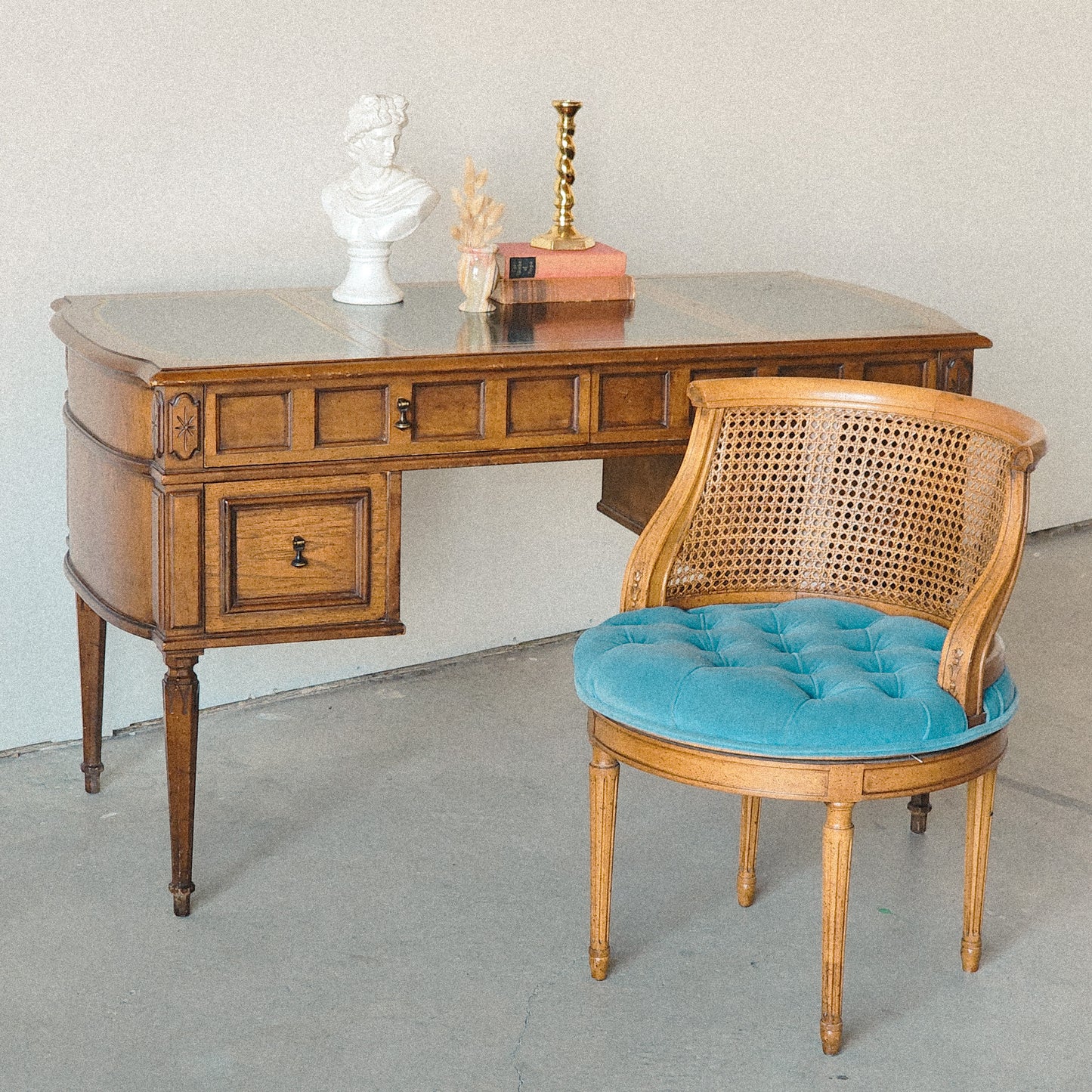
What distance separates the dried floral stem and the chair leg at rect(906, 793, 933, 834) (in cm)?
125

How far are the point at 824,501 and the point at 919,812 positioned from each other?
26.9 inches

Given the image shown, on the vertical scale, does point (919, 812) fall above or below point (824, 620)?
below

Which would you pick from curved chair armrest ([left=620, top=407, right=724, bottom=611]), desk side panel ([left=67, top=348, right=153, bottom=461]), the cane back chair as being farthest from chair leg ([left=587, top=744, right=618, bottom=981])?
desk side panel ([left=67, top=348, right=153, bottom=461])

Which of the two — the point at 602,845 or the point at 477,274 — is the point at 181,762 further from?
the point at 477,274

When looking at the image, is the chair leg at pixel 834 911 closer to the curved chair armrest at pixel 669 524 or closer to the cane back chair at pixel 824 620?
the cane back chair at pixel 824 620

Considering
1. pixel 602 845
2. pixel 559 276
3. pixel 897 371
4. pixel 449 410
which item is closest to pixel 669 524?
pixel 449 410

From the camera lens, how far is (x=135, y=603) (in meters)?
2.53

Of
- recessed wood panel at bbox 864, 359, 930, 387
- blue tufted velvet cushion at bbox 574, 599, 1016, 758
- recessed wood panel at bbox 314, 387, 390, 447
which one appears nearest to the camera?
blue tufted velvet cushion at bbox 574, 599, 1016, 758

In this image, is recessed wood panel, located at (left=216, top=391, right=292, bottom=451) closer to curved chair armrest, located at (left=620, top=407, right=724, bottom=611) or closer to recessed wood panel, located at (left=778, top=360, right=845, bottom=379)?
curved chair armrest, located at (left=620, top=407, right=724, bottom=611)

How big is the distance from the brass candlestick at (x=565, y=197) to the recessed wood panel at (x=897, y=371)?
0.60 metres

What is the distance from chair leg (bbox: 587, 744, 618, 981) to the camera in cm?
232

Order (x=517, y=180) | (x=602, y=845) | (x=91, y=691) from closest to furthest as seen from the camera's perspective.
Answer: (x=602, y=845) → (x=91, y=691) → (x=517, y=180)

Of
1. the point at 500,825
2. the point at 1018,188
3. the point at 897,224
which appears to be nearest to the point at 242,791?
the point at 500,825

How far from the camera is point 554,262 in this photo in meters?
2.98
